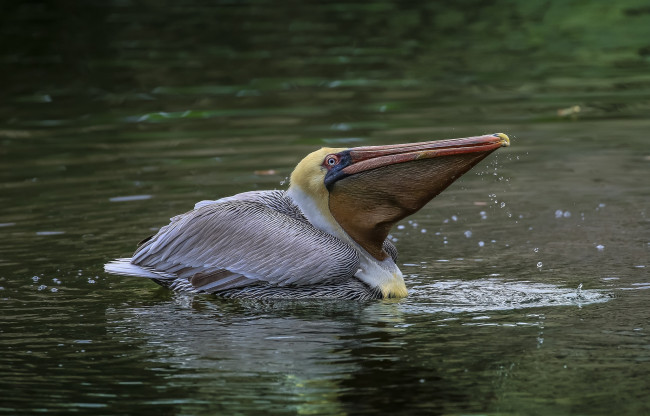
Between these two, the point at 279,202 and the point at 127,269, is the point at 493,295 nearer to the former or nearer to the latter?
the point at 279,202

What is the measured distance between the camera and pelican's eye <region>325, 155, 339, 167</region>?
5828 millimetres

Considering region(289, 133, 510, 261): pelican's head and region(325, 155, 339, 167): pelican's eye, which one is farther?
region(325, 155, 339, 167): pelican's eye

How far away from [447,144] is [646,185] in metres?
3.10

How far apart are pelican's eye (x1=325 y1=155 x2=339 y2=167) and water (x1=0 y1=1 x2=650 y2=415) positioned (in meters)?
0.68

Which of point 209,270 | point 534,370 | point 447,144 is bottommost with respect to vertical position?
point 534,370

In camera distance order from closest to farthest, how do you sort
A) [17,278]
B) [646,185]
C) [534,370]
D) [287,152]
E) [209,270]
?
[534,370], [209,270], [17,278], [646,185], [287,152]

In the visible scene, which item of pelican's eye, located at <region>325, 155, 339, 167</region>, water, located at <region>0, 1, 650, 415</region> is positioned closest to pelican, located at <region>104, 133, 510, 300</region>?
pelican's eye, located at <region>325, 155, 339, 167</region>

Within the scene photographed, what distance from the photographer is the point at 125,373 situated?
4.85m

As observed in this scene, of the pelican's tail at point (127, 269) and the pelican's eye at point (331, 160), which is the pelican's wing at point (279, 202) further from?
the pelican's tail at point (127, 269)

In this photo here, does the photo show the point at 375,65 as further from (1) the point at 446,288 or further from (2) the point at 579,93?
(1) the point at 446,288

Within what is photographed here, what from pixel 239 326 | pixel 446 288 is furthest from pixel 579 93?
pixel 239 326

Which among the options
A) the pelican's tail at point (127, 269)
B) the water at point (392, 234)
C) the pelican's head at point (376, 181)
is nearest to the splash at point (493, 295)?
the water at point (392, 234)

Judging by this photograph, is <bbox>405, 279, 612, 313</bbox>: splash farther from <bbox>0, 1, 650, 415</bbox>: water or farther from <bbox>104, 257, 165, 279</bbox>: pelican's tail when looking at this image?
<bbox>104, 257, 165, 279</bbox>: pelican's tail

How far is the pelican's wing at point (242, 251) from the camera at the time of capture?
573 cm
